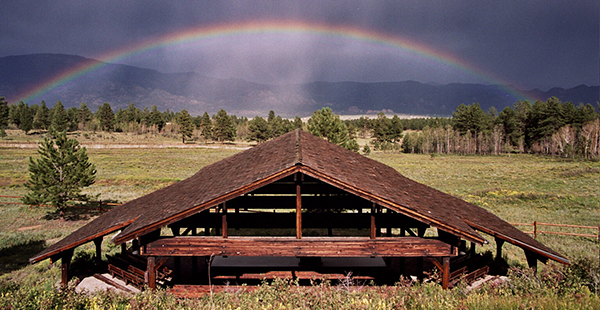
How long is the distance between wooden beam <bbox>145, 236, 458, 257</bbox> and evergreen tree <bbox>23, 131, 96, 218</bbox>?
1898 centimetres

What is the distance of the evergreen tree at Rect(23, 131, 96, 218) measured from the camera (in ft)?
79.3

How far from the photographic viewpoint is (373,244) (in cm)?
979

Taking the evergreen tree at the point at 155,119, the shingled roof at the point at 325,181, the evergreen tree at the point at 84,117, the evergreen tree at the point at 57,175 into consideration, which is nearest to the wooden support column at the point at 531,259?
the shingled roof at the point at 325,181

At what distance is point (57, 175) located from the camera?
24.8m

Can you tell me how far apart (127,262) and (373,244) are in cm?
875

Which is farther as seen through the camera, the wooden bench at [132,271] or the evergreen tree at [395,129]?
the evergreen tree at [395,129]

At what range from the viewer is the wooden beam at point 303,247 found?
9656 millimetres

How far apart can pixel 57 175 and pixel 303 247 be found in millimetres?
22931

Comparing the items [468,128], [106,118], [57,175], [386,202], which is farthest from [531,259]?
[106,118]

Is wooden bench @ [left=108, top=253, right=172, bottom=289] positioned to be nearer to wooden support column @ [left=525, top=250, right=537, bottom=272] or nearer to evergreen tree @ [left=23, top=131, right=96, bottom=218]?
wooden support column @ [left=525, top=250, right=537, bottom=272]

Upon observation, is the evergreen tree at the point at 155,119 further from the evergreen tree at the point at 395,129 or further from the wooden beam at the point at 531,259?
the wooden beam at the point at 531,259

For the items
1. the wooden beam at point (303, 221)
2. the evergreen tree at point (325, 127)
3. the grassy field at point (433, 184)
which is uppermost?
the evergreen tree at point (325, 127)

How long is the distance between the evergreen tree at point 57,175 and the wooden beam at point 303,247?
19.0 meters

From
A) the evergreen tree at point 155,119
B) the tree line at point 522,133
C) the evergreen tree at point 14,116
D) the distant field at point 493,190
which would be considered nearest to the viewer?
the distant field at point 493,190
